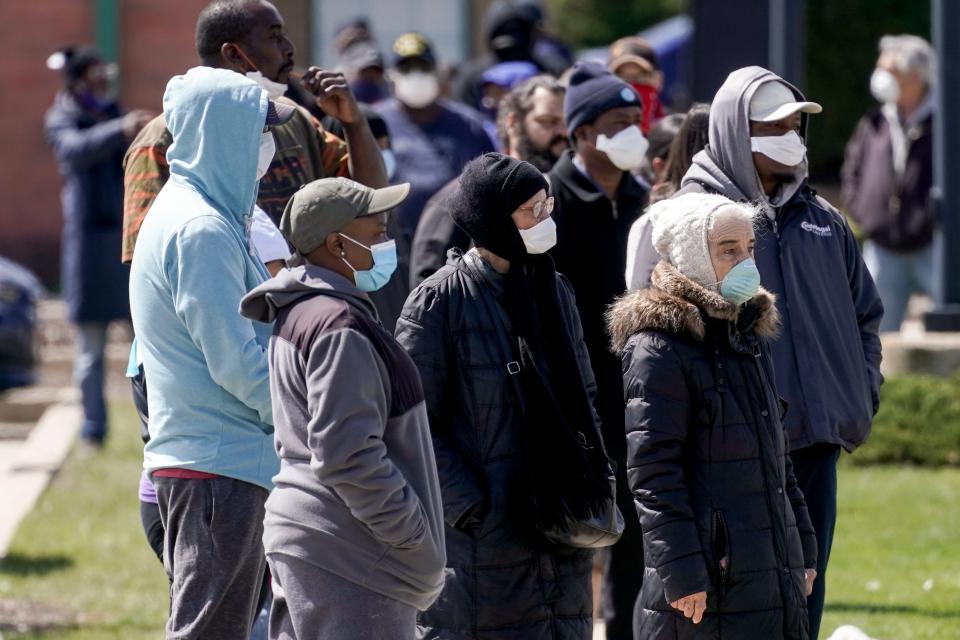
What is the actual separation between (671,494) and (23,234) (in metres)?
14.4

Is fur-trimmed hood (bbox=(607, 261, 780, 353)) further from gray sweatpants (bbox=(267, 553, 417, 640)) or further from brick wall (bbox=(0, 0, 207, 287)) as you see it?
brick wall (bbox=(0, 0, 207, 287))

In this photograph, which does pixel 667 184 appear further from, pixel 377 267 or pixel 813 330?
pixel 377 267

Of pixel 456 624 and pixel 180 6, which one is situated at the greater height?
pixel 180 6

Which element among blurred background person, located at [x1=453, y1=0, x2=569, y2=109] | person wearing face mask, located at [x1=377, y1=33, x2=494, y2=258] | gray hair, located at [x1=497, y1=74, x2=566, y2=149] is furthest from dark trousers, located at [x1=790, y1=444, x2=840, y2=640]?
blurred background person, located at [x1=453, y1=0, x2=569, y2=109]

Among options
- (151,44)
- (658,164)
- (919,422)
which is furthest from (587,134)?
(151,44)

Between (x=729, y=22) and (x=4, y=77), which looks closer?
(x=729, y=22)

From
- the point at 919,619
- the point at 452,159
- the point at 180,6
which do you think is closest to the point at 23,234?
the point at 180,6

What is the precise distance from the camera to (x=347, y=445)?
4.07 m

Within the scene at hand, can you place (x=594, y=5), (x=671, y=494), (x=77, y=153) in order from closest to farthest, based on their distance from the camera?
(x=671, y=494) < (x=77, y=153) < (x=594, y=5)

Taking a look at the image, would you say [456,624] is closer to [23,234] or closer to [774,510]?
[774,510]

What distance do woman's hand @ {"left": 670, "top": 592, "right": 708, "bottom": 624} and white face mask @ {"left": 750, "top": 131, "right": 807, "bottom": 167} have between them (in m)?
1.53

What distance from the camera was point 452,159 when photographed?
8.94 m

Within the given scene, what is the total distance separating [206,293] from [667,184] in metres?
2.13

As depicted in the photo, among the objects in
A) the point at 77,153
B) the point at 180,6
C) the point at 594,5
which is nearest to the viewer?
the point at 77,153
